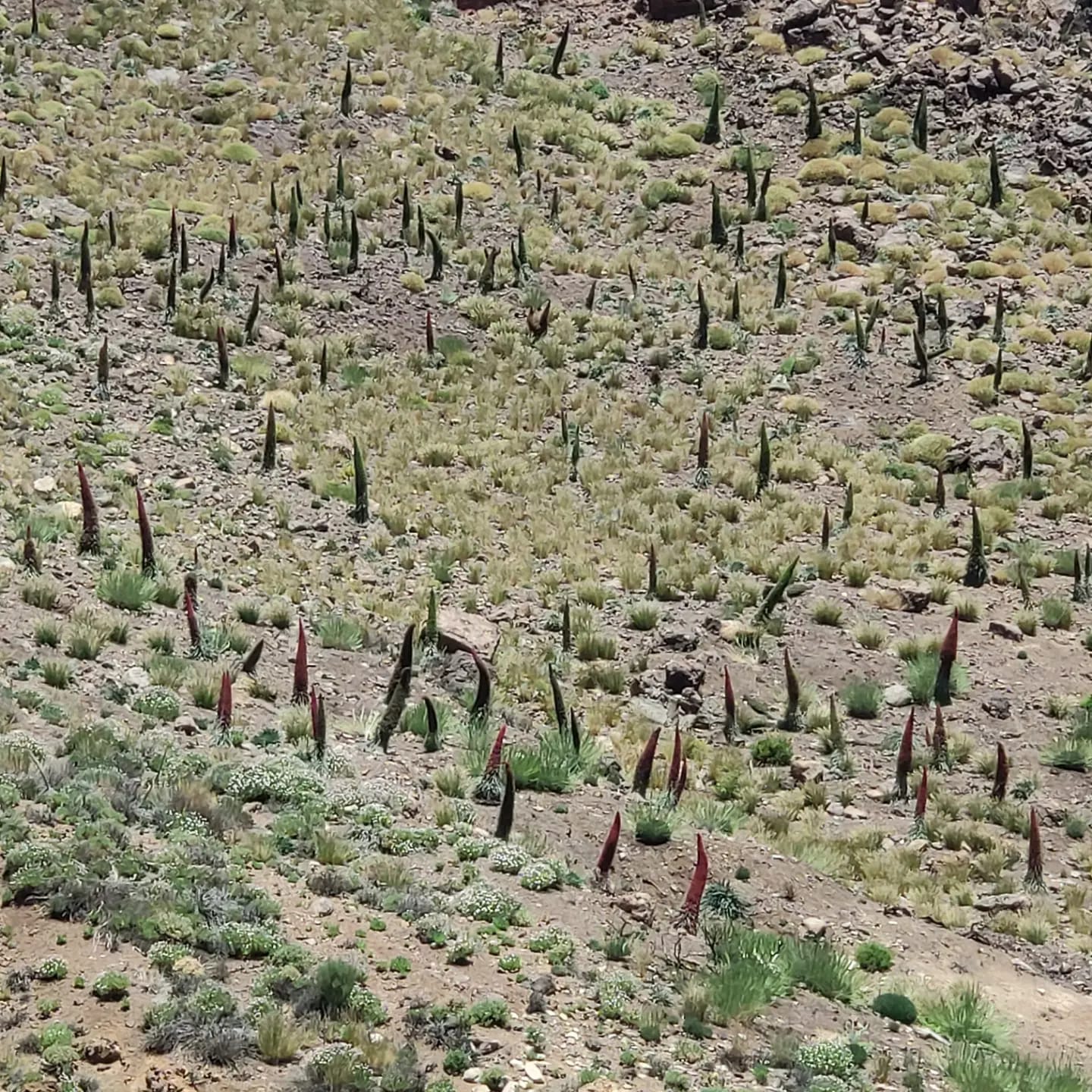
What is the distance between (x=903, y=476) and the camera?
25.5m

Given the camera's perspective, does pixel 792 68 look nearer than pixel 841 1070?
No

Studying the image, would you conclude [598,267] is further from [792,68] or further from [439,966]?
[439,966]

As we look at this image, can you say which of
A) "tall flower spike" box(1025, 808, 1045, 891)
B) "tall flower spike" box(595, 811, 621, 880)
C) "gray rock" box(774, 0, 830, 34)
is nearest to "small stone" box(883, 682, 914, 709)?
"tall flower spike" box(1025, 808, 1045, 891)

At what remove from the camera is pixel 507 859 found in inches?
485

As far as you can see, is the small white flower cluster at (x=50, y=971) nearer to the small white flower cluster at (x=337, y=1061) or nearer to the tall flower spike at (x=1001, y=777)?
the small white flower cluster at (x=337, y=1061)

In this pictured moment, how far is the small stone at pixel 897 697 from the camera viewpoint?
61.9 feet

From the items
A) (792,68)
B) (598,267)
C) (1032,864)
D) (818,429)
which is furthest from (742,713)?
(792,68)

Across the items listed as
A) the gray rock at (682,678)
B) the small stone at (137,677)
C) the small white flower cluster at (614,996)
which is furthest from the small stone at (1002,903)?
the small stone at (137,677)

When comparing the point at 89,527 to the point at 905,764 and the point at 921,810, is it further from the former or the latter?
the point at 921,810

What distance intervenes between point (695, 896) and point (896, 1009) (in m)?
1.83

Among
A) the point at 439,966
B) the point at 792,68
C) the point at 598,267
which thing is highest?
the point at 792,68

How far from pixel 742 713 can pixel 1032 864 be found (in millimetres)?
4508

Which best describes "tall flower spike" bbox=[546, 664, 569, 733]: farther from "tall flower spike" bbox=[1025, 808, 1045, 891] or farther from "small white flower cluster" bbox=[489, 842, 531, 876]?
"tall flower spike" bbox=[1025, 808, 1045, 891]

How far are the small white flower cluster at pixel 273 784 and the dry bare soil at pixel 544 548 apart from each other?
3.7 inches
